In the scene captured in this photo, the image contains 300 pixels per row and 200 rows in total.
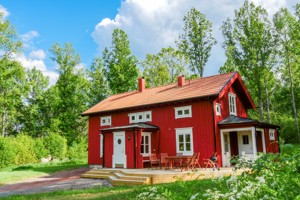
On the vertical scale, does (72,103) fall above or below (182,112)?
above

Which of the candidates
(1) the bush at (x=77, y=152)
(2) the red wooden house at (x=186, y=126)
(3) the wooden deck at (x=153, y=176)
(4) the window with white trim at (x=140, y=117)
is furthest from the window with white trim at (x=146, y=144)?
(1) the bush at (x=77, y=152)

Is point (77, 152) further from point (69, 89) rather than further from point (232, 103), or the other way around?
point (232, 103)

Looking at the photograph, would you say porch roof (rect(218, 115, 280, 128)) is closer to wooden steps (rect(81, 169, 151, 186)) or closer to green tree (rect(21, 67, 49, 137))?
wooden steps (rect(81, 169, 151, 186))

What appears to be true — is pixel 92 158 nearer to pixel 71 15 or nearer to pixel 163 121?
pixel 163 121

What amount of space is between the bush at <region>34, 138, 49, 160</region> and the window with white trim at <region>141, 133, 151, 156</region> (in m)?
14.1

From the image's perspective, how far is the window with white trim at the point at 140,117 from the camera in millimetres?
18942

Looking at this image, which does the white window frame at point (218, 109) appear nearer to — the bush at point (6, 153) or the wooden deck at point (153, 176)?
the wooden deck at point (153, 176)

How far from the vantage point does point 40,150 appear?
27.3 m

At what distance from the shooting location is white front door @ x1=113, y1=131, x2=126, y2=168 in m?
17.4

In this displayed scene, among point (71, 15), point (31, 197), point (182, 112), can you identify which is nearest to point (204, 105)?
point (182, 112)

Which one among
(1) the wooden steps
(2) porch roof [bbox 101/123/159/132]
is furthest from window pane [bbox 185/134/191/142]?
(1) the wooden steps

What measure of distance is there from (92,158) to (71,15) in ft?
35.8

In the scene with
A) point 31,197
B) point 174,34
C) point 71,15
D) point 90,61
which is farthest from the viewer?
point 90,61

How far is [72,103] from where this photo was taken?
3694 cm
